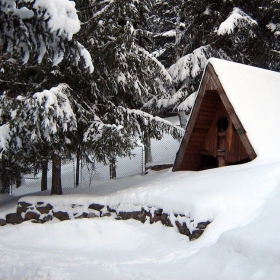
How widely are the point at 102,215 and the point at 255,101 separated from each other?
4.59m

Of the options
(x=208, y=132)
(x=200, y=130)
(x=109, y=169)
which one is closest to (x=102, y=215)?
(x=200, y=130)

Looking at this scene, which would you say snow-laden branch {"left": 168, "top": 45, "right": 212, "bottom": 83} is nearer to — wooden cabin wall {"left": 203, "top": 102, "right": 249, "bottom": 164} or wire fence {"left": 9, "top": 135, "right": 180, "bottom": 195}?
wire fence {"left": 9, "top": 135, "right": 180, "bottom": 195}

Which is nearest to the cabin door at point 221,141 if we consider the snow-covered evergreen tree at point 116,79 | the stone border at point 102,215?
the snow-covered evergreen tree at point 116,79

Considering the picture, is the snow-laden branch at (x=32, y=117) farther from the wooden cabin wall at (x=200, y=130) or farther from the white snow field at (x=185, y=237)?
the wooden cabin wall at (x=200, y=130)

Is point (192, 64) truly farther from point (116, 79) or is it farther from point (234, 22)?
point (116, 79)

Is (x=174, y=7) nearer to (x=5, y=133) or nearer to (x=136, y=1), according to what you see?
(x=136, y=1)

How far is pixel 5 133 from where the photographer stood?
8711mm

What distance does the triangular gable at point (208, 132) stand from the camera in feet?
29.4

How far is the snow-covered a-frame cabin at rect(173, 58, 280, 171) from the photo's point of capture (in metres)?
8.18

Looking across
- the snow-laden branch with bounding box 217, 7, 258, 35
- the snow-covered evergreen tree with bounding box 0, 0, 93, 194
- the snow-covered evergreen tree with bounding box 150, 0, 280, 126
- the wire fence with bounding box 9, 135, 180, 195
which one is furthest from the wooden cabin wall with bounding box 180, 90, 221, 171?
the wire fence with bounding box 9, 135, 180, 195

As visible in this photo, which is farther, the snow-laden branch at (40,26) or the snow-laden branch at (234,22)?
the snow-laden branch at (234,22)

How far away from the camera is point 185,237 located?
6.51 metres

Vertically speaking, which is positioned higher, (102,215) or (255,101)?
(255,101)

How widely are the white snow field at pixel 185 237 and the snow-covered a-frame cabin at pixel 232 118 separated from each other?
1.8 inches
